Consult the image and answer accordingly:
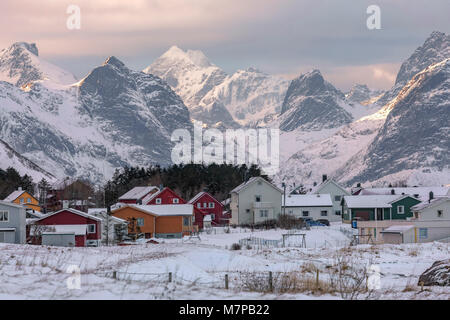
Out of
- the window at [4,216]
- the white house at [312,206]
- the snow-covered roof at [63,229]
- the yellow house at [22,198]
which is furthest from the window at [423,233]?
Result: the yellow house at [22,198]

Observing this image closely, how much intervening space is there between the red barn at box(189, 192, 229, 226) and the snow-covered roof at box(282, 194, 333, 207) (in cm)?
1077

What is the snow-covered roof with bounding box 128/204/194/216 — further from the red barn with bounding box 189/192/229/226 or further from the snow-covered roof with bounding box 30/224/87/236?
the red barn with bounding box 189/192/229/226

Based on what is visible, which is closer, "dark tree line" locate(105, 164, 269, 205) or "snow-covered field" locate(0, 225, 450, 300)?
"snow-covered field" locate(0, 225, 450, 300)

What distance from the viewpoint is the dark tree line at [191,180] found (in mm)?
145125

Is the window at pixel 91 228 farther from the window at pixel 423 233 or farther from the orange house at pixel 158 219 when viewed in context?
the window at pixel 423 233

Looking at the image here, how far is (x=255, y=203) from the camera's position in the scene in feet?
368

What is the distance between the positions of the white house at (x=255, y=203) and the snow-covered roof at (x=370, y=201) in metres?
11.2

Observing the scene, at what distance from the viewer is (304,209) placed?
12325 cm

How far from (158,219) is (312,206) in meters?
40.7

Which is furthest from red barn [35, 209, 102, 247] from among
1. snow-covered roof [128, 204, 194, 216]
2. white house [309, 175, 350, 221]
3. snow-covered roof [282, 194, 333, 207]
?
white house [309, 175, 350, 221]

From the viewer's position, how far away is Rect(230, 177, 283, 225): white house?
111812 mm

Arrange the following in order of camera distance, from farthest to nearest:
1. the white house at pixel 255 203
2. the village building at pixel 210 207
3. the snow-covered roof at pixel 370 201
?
the village building at pixel 210 207, the white house at pixel 255 203, the snow-covered roof at pixel 370 201

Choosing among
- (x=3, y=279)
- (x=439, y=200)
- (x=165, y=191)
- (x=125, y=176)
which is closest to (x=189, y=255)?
(x=3, y=279)
